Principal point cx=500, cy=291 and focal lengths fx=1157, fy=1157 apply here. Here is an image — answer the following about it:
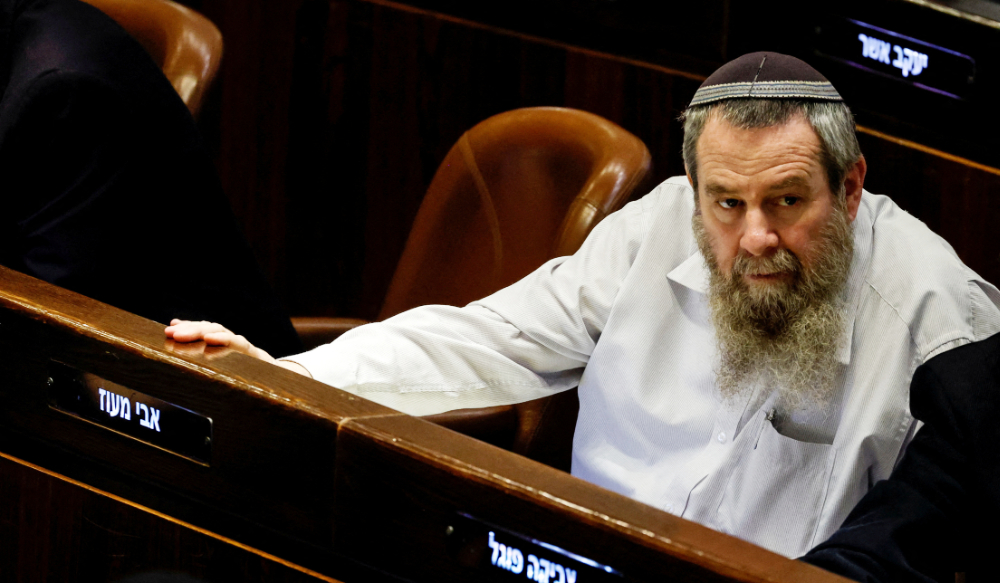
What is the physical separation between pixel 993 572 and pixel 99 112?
145cm

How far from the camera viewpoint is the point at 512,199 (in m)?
2.22

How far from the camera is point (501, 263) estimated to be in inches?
88.4

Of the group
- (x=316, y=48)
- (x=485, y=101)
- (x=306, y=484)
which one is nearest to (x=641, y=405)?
(x=306, y=484)

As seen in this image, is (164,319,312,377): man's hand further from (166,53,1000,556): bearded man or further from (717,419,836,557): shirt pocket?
(717,419,836,557): shirt pocket

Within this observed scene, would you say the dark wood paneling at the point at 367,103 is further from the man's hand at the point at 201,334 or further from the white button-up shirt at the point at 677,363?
the man's hand at the point at 201,334

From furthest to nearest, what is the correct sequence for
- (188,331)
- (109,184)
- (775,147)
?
(109,184) < (775,147) < (188,331)

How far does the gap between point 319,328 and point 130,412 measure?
3.27ft

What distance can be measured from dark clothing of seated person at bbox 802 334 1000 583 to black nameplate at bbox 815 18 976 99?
0.83 m

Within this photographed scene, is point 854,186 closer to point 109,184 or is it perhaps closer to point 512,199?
point 512,199

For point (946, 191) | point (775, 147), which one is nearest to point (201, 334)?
point (775, 147)

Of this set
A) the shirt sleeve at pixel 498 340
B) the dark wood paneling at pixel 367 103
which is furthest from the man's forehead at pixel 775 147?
the dark wood paneling at pixel 367 103

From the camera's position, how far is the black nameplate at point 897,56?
1960 millimetres

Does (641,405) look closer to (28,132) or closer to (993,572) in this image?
(993,572)

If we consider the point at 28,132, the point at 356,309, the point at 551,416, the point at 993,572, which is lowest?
the point at 356,309
